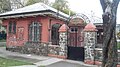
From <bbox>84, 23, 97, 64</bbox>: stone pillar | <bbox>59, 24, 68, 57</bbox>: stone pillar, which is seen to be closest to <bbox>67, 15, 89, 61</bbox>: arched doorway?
<bbox>59, 24, 68, 57</bbox>: stone pillar

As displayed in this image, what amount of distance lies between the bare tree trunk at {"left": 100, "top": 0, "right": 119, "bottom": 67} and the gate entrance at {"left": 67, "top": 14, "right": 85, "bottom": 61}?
20.5 ft

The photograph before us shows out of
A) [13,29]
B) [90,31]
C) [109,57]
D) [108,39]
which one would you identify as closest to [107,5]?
[108,39]

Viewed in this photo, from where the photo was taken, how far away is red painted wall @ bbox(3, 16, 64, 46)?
56.8 feet

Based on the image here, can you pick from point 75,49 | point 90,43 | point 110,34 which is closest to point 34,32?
point 75,49

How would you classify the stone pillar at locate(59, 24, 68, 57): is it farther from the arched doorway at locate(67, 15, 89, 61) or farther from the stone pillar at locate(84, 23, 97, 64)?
the stone pillar at locate(84, 23, 97, 64)

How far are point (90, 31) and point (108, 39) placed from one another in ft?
18.9

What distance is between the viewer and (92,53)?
44.8 ft

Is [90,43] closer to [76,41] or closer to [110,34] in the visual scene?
[76,41]

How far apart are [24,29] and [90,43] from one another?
7.56 meters

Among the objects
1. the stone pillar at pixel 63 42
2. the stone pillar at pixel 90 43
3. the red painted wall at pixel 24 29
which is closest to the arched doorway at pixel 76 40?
the stone pillar at pixel 63 42

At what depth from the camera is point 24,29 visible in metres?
19.1

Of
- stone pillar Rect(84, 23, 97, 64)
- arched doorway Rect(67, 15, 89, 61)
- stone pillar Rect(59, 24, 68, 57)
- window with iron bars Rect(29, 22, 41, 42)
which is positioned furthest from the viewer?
window with iron bars Rect(29, 22, 41, 42)

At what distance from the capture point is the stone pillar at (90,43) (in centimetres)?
1369

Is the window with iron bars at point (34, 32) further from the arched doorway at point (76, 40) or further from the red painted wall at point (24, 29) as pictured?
the arched doorway at point (76, 40)
